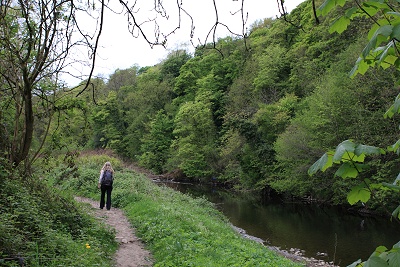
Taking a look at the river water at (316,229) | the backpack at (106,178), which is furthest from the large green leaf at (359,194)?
the backpack at (106,178)

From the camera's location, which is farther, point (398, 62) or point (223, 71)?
point (223, 71)

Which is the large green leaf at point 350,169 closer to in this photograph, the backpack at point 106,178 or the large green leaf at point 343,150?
the large green leaf at point 343,150

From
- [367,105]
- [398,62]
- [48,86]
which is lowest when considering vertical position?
[398,62]

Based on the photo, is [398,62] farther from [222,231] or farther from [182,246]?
[222,231]

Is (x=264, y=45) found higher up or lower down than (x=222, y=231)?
higher up

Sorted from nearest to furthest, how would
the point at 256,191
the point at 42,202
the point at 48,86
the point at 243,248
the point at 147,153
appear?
the point at 48,86 < the point at 42,202 < the point at 243,248 < the point at 256,191 < the point at 147,153

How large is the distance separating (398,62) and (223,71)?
4701 centimetres

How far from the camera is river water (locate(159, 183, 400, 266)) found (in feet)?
47.5

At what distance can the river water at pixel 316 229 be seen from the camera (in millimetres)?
14484

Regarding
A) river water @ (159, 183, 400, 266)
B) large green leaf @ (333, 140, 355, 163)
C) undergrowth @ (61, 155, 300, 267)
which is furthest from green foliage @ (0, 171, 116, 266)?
river water @ (159, 183, 400, 266)

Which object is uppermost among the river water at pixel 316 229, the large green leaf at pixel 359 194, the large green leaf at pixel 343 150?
the large green leaf at pixel 343 150

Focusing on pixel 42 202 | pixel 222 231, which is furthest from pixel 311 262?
pixel 42 202

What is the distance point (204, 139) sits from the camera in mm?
45438

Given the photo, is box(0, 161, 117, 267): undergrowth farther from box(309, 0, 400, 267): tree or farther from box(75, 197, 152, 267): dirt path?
box(309, 0, 400, 267): tree
